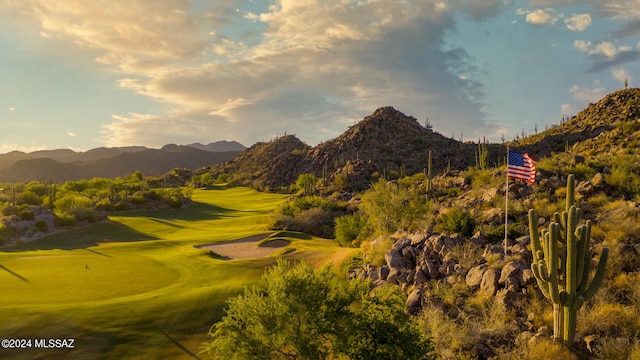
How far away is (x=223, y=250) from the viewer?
133 ft

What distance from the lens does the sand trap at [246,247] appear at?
125 ft

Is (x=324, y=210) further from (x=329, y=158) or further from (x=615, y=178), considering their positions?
(x=329, y=158)

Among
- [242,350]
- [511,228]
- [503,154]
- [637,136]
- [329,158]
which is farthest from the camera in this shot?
[329,158]

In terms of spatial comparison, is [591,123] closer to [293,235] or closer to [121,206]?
[293,235]

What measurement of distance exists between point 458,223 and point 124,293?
20.9m

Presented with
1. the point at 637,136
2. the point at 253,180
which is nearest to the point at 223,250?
the point at 637,136

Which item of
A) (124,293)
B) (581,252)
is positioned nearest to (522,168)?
(581,252)

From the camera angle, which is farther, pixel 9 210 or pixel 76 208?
pixel 76 208

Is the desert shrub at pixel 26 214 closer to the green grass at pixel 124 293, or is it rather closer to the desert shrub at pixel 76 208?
the desert shrub at pixel 76 208

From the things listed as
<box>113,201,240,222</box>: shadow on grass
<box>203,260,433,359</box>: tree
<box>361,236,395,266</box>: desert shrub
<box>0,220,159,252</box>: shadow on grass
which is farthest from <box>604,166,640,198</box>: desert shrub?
<box>113,201,240,222</box>: shadow on grass

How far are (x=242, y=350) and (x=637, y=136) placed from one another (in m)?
44.4

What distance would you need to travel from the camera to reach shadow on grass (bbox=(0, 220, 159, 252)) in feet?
141

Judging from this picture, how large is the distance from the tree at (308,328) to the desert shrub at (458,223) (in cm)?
A: 1107

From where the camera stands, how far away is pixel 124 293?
23766 millimetres
